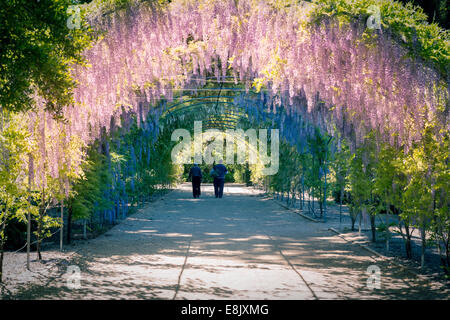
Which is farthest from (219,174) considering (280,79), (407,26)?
(407,26)

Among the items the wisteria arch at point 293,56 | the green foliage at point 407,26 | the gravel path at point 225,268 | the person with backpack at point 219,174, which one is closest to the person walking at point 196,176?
the person with backpack at point 219,174

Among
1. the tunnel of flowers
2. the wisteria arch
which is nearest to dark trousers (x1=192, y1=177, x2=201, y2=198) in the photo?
the tunnel of flowers

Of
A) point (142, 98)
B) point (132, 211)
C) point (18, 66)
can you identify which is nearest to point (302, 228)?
point (142, 98)

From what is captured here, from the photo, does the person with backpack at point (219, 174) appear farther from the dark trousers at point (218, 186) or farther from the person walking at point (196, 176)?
the person walking at point (196, 176)

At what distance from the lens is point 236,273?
6.23m

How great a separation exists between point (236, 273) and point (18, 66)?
3555 mm

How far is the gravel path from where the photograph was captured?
5.19 metres

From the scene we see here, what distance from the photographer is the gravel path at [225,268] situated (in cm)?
519

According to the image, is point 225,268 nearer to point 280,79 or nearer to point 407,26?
point 280,79

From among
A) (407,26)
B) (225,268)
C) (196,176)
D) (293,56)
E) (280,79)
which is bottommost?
(225,268)

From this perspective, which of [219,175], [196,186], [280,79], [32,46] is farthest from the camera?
[196,186]

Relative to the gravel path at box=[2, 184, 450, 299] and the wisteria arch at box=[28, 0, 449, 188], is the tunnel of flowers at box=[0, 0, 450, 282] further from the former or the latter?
the gravel path at box=[2, 184, 450, 299]

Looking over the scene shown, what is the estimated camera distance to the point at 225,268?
6.57 metres
